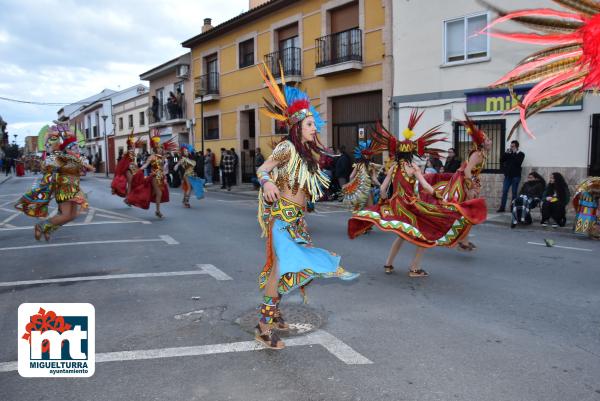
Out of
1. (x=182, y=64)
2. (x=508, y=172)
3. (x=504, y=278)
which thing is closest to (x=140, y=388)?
(x=504, y=278)

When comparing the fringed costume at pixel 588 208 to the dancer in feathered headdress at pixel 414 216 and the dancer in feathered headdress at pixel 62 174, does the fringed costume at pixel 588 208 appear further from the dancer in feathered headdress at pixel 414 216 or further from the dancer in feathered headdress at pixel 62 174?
the dancer in feathered headdress at pixel 62 174

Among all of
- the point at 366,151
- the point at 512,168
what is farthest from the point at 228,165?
the point at 366,151

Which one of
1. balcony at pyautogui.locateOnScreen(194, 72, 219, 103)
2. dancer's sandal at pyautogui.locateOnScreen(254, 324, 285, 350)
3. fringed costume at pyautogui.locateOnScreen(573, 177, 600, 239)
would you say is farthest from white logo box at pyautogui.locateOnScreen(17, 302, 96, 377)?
balcony at pyautogui.locateOnScreen(194, 72, 219, 103)

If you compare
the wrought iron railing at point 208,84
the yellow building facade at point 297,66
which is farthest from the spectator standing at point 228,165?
the wrought iron railing at point 208,84

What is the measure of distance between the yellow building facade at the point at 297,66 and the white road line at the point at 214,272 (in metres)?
8.16

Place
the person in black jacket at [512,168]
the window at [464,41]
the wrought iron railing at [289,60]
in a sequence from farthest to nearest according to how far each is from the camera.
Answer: the wrought iron railing at [289,60] → the window at [464,41] → the person in black jacket at [512,168]

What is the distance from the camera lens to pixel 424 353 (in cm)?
392

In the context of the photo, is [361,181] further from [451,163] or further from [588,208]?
[451,163]

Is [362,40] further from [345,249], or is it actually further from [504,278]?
[504,278]

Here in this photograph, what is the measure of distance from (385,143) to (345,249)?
2037 mm

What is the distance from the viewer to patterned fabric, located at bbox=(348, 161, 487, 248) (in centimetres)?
630

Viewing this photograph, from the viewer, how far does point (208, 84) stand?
2911 centimetres

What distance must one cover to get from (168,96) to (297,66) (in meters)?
15.3

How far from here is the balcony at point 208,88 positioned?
92.4 feet
